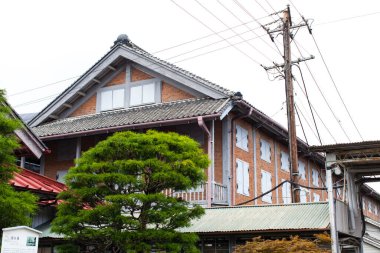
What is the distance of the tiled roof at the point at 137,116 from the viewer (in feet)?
75.7

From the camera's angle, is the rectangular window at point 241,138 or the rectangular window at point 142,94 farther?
the rectangular window at point 142,94

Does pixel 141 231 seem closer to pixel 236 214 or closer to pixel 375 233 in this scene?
pixel 236 214

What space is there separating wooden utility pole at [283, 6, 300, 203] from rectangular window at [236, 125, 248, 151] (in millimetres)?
4517

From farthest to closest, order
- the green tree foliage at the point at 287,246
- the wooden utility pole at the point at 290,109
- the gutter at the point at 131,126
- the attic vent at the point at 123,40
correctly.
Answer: the attic vent at the point at 123,40
the gutter at the point at 131,126
the wooden utility pole at the point at 290,109
the green tree foliage at the point at 287,246

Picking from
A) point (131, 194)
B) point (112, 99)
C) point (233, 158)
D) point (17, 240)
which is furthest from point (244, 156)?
point (17, 240)

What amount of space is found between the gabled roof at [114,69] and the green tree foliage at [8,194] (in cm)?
1308

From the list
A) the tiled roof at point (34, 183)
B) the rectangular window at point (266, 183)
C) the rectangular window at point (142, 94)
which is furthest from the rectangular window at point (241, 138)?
the tiled roof at point (34, 183)

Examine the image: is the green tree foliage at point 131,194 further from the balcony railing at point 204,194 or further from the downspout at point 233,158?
the downspout at point 233,158

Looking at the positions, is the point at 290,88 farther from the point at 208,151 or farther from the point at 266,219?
the point at 266,219

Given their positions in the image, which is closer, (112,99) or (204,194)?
(204,194)

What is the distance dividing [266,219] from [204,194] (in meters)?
5.59

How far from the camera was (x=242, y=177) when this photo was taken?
1000 inches

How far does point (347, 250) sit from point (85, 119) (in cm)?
1547

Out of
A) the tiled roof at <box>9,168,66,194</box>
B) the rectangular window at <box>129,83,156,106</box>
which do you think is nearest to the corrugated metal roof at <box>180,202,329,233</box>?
the tiled roof at <box>9,168,66,194</box>
